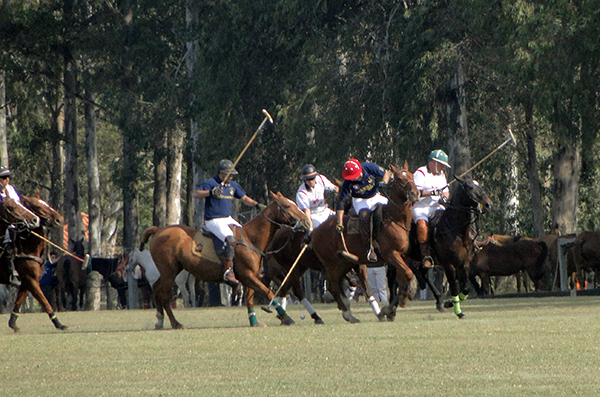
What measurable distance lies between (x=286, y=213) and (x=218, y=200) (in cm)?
104

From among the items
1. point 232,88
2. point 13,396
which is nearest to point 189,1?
point 232,88

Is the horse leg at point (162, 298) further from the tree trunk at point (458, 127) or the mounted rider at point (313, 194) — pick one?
the tree trunk at point (458, 127)

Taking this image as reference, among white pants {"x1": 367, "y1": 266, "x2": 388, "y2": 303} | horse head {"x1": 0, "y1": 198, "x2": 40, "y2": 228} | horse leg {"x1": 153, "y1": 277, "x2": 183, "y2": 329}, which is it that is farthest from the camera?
white pants {"x1": 367, "y1": 266, "x2": 388, "y2": 303}

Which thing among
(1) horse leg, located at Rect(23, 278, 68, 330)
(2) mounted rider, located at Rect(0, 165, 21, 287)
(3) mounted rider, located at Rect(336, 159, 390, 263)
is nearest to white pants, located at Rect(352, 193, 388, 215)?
(3) mounted rider, located at Rect(336, 159, 390, 263)

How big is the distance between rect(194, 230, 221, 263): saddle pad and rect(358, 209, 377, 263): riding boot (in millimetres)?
2149

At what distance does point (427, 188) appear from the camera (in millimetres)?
15711

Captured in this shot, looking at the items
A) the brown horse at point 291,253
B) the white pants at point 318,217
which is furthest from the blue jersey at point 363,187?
the brown horse at point 291,253

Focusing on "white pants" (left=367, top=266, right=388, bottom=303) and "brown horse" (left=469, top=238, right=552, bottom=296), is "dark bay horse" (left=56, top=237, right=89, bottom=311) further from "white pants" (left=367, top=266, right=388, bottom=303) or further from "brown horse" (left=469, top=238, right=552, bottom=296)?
"brown horse" (left=469, top=238, right=552, bottom=296)

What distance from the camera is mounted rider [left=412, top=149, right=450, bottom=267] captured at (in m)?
15.6

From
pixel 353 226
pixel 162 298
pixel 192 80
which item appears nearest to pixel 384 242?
pixel 353 226

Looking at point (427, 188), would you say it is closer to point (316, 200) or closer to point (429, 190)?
point (429, 190)

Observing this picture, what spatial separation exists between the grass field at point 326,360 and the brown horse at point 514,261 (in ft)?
45.2

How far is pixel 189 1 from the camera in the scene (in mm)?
35594

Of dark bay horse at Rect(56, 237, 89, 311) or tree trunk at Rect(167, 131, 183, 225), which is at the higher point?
tree trunk at Rect(167, 131, 183, 225)
